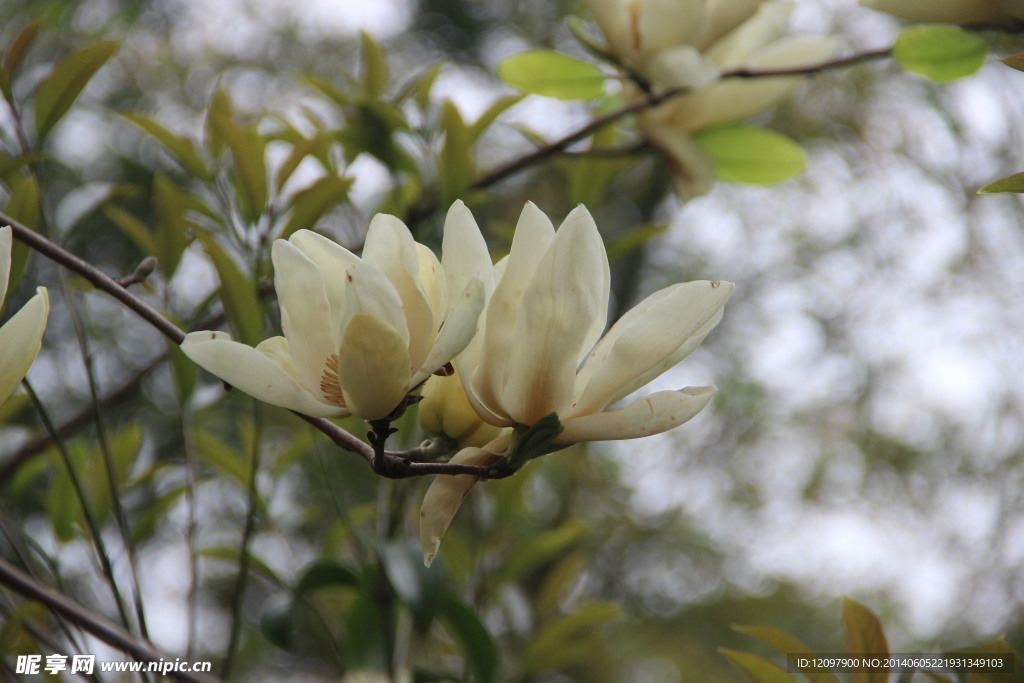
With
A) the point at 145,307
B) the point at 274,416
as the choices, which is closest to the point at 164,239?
the point at 145,307

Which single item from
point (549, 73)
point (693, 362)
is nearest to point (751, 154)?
point (549, 73)

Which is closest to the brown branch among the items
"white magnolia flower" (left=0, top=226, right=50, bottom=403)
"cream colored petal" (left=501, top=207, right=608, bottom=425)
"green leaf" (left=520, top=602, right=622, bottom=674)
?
"white magnolia flower" (left=0, top=226, right=50, bottom=403)

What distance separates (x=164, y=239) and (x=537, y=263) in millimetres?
395

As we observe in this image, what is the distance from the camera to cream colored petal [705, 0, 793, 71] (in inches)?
26.6

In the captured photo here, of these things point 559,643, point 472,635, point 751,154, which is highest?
point 751,154

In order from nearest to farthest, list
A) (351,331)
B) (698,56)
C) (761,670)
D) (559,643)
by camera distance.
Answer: (351,331) → (761,670) → (698,56) → (559,643)

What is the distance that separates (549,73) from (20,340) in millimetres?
462

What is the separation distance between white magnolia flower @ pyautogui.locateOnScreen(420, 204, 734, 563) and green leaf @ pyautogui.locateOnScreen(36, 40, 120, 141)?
37 cm

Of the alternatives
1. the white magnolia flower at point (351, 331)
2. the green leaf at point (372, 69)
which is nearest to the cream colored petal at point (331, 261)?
the white magnolia flower at point (351, 331)

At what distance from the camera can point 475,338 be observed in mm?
357

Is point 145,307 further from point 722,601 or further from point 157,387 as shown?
point 722,601

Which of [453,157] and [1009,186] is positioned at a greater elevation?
[1009,186]

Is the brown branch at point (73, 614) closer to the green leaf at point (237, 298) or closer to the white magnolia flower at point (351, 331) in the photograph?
the white magnolia flower at point (351, 331)

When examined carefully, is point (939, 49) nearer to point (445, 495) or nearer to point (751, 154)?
point (751, 154)
